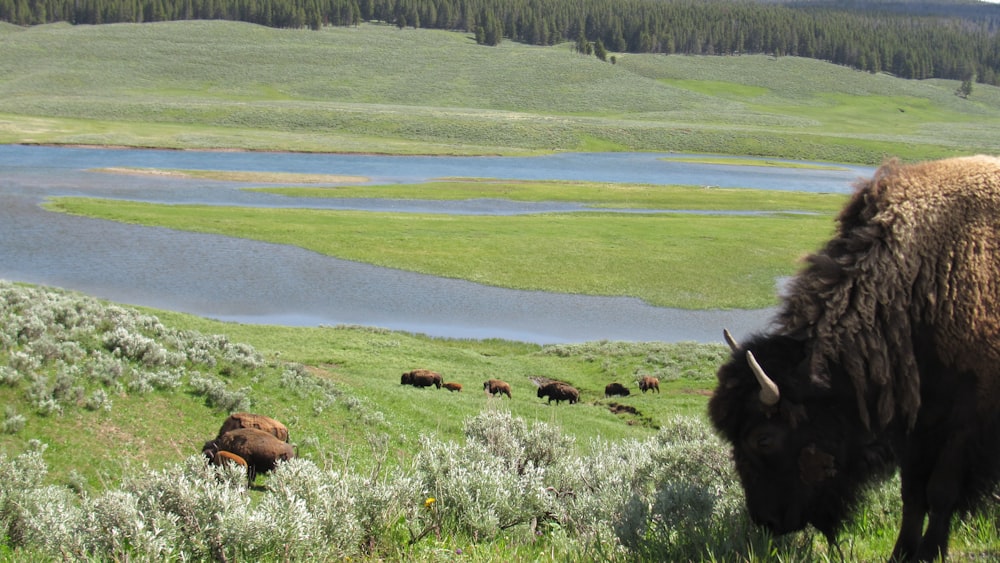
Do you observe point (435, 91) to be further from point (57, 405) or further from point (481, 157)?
point (57, 405)

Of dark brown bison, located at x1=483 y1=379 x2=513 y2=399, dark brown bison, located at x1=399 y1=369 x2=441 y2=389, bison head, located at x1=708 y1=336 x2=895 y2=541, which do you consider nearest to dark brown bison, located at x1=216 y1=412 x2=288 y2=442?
bison head, located at x1=708 y1=336 x2=895 y2=541

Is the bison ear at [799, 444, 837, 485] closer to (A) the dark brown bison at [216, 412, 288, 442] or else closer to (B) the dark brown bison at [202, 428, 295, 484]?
(B) the dark brown bison at [202, 428, 295, 484]

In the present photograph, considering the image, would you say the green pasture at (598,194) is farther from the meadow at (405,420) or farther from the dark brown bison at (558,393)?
the dark brown bison at (558,393)

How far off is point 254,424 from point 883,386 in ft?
22.9

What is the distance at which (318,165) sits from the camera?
60.4 metres

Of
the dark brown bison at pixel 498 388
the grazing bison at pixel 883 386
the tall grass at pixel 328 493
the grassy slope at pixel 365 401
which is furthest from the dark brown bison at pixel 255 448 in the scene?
the dark brown bison at pixel 498 388

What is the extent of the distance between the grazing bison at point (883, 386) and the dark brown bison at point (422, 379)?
465 inches

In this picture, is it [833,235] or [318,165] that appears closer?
[833,235]

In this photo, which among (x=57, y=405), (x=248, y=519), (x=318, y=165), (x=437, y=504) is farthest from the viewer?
(x=318, y=165)

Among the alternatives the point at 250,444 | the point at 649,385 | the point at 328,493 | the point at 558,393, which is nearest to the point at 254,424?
the point at 250,444

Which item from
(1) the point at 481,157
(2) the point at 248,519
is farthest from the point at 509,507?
(1) the point at 481,157

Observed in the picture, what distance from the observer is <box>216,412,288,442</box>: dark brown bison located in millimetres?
9750

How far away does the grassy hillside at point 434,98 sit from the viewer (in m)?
81.3

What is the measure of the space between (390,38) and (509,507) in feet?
470
